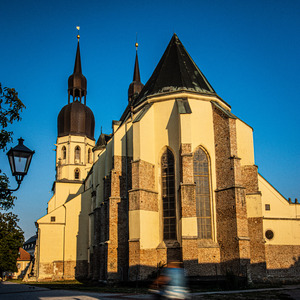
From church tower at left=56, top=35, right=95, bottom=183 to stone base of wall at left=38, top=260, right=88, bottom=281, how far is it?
13521mm

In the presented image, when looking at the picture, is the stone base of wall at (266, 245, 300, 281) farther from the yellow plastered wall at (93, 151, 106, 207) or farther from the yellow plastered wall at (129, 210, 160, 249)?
the yellow plastered wall at (93, 151, 106, 207)

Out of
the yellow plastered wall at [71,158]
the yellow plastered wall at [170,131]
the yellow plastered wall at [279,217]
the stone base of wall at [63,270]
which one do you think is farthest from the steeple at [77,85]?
the yellow plastered wall at [279,217]

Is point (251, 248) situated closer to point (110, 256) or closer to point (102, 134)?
point (110, 256)

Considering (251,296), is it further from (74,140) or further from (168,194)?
(74,140)

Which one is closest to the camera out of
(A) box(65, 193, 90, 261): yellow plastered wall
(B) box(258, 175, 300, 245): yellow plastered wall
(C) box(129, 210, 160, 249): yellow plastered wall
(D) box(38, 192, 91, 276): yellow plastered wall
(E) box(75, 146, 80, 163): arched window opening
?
(C) box(129, 210, 160, 249): yellow plastered wall

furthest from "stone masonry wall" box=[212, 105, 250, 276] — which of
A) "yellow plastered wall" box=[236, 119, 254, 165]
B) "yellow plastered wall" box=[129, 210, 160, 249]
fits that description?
"yellow plastered wall" box=[129, 210, 160, 249]

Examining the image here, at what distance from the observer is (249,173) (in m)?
23.7

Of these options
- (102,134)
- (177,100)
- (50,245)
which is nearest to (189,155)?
(177,100)

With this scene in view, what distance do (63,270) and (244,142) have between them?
2216 centimetres

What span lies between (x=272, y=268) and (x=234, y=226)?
774 centimetres

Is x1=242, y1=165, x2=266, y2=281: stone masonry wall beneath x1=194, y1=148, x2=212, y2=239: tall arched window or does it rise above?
beneath

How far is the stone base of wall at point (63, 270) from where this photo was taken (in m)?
35.7

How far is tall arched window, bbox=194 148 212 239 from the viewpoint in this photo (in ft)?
72.8

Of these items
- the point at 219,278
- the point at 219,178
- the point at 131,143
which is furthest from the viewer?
the point at 131,143
